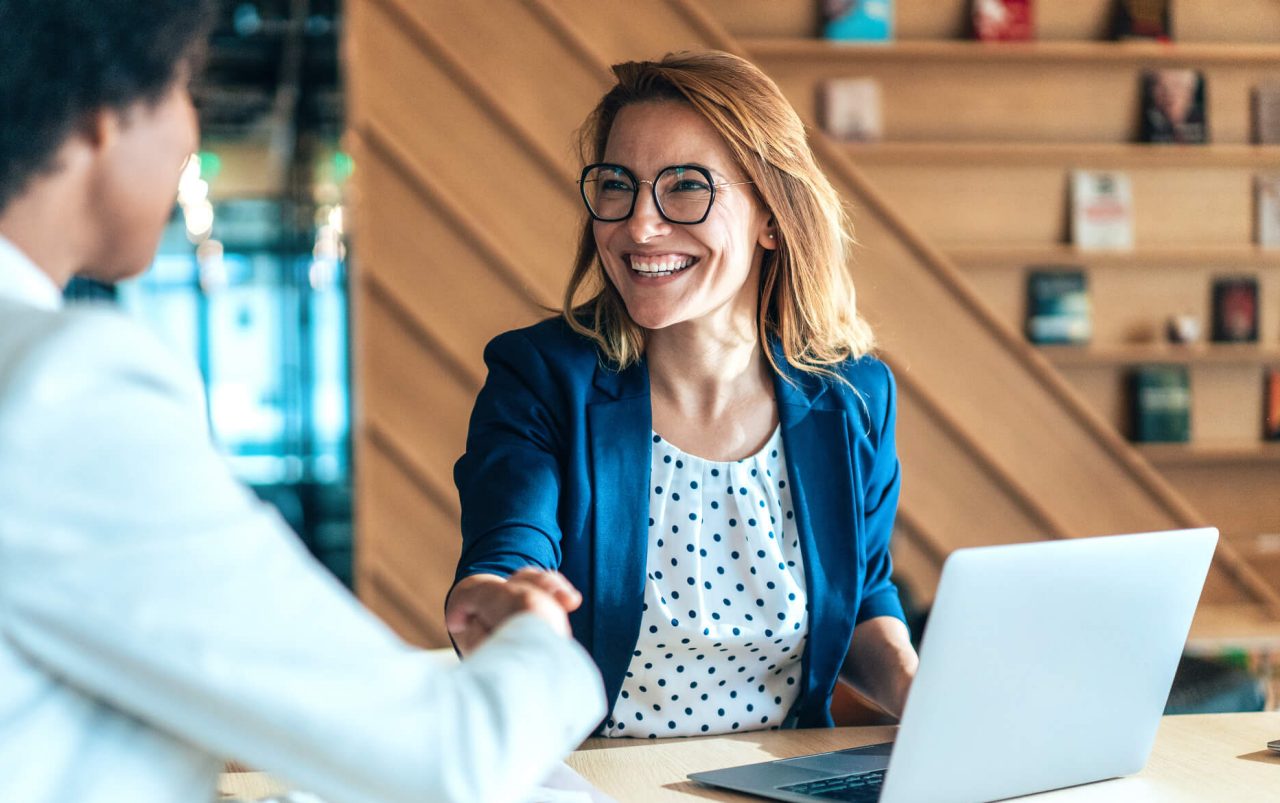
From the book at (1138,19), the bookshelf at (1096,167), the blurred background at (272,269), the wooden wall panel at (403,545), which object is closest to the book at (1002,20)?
the bookshelf at (1096,167)

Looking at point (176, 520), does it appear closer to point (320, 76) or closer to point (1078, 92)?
point (1078, 92)

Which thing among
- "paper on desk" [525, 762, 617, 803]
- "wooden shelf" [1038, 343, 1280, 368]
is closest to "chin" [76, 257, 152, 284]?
"paper on desk" [525, 762, 617, 803]

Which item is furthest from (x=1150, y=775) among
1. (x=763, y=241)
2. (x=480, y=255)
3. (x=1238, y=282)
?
(x=1238, y=282)

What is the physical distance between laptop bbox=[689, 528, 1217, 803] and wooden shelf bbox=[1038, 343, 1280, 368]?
9.79 ft

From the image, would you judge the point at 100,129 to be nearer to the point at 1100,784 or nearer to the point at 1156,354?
the point at 1100,784

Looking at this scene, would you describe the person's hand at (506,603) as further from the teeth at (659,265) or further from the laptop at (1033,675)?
the teeth at (659,265)

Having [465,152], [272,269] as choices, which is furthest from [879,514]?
[272,269]

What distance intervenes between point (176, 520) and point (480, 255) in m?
3.09

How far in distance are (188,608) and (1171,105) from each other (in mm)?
4158

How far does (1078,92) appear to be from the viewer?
4223 millimetres

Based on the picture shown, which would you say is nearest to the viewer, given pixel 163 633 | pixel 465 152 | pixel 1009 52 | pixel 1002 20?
pixel 163 633

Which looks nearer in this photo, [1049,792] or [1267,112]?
[1049,792]

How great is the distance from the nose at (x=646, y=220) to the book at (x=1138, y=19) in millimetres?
3033

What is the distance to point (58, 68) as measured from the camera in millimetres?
763
